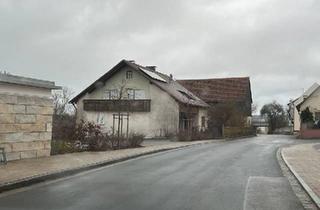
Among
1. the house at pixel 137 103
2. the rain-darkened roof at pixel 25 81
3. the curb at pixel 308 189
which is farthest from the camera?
the house at pixel 137 103

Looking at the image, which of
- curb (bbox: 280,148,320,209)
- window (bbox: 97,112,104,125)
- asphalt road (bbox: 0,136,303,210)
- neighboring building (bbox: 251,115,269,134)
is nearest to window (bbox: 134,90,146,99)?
window (bbox: 97,112,104,125)

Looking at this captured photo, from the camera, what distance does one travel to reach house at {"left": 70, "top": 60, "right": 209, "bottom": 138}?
49750 millimetres

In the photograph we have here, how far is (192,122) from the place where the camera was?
2158 inches

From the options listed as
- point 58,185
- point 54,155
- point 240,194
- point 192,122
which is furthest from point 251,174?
point 192,122

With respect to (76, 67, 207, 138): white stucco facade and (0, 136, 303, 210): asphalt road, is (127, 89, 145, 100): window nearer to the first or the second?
(76, 67, 207, 138): white stucco facade

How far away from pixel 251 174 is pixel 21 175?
23.1ft

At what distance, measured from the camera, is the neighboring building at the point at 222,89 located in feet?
221

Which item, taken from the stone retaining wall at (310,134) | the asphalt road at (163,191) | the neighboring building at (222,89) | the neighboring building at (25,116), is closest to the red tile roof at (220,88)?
the neighboring building at (222,89)

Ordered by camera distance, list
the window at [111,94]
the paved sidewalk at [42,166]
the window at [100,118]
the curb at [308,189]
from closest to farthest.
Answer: the curb at [308,189], the paved sidewalk at [42,166], the window at [100,118], the window at [111,94]

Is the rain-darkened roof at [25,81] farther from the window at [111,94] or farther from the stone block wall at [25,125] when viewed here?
the window at [111,94]

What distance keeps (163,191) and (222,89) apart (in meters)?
58.3

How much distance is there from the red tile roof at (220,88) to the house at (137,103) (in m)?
13.8

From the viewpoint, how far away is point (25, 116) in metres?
17.8

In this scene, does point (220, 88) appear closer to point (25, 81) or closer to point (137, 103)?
point (137, 103)
